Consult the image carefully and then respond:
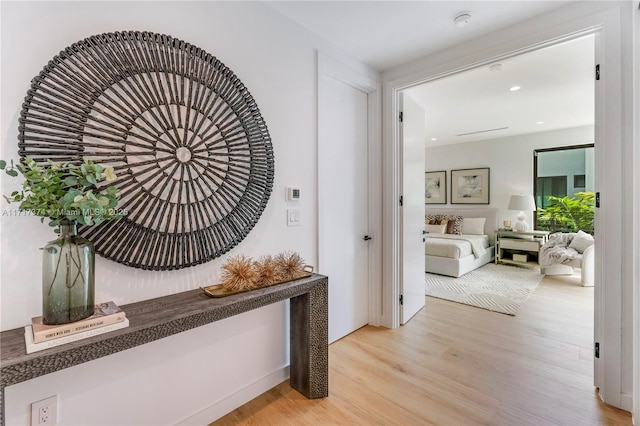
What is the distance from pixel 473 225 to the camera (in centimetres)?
620

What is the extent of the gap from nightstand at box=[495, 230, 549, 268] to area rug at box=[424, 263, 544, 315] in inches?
17.6

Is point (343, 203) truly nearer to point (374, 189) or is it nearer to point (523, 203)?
point (374, 189)

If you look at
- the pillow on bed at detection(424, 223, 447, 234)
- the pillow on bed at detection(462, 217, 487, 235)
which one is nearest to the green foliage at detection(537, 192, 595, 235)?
the pillow on bed at detection(462, 217, 487, 235)

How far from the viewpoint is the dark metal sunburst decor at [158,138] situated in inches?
46.8

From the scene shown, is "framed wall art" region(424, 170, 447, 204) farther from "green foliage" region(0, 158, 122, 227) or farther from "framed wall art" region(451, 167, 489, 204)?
"green foliage" region(0, 158, 122, 227)

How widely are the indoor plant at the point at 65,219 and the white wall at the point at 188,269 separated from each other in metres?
0.19

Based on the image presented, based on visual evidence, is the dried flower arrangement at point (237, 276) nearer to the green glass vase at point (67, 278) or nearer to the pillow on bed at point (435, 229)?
the green glass vase at point (67, 278)

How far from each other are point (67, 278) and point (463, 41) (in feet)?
9.49

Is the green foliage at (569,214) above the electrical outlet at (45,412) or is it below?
above

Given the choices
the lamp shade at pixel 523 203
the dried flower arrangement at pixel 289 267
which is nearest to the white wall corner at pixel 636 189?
the dried flower arrangement at pixel 289 267

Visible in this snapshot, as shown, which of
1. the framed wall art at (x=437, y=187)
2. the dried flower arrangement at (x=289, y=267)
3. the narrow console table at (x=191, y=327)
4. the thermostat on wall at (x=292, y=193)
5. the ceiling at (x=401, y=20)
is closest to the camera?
the narrow console table at (x=191, y=327)

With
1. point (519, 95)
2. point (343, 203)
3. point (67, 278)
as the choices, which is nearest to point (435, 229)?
point (519, 95)

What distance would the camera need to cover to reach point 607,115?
69.7 inches

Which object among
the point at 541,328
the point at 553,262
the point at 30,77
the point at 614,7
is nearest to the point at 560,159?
the point at 553,262
